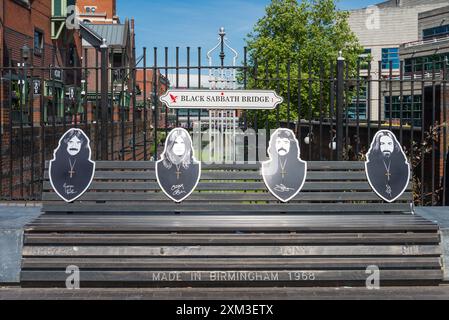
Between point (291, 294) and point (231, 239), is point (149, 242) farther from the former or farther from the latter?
point (291, 294)

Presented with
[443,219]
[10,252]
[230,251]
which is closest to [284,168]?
[230,251]

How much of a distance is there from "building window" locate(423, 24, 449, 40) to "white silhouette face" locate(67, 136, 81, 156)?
54.9 meters

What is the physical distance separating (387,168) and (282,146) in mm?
1320

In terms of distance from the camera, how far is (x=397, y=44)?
204ft

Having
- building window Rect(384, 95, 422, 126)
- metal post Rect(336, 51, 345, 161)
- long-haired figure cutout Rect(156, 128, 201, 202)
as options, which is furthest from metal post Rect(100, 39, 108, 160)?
building window Rect(384, 95, 422, 126)

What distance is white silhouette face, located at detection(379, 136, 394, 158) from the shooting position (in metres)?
6.64

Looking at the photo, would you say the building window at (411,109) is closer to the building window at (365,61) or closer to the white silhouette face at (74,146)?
the building window at (365,61)

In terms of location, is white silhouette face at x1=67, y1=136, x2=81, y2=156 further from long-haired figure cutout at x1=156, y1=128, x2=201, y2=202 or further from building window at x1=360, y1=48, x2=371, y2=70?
building window at x1=360, y1=48, x2=371, y2=70

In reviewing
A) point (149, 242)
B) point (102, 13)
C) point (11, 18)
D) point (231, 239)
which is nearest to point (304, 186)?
point (231, 239)

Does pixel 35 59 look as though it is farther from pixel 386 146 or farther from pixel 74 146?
pixel 386 146

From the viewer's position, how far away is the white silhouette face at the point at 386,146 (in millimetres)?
6640

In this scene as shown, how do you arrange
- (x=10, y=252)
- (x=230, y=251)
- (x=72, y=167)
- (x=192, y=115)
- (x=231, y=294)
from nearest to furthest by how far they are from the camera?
(x=231, y=294) → (x=230, y=251) → (x=10, y=252) → (x=72, y=167) → (x=192, y=115)

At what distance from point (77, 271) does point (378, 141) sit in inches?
157

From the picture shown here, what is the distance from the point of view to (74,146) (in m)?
6.64
